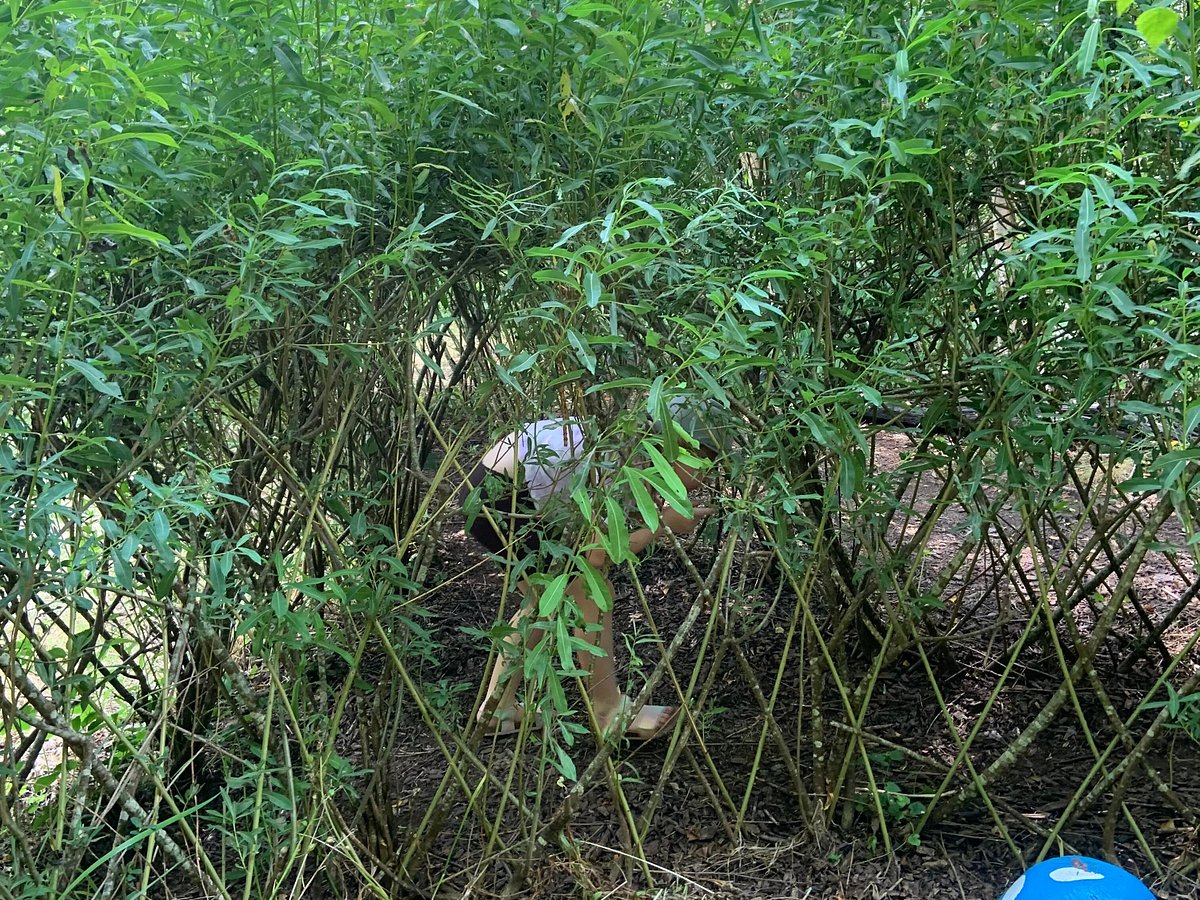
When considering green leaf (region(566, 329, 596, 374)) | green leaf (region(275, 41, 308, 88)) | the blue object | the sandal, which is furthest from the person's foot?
green leaf (region(275, 41, 308, 88))

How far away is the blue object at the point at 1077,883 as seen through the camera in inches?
65.4

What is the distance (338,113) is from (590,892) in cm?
176

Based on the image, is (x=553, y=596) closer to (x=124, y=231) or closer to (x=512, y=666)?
(x=512, y=666)

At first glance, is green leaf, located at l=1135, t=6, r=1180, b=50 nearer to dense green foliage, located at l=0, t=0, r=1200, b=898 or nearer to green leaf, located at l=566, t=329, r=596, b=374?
dense green foliage, located at l=0, t=0, r=1200, b=898

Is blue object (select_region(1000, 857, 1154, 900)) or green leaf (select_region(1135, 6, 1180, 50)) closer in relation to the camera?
green leaf (select_region(1135, 6, 1180, 50))

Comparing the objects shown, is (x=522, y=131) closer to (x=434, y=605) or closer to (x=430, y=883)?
(x=430, y=883)

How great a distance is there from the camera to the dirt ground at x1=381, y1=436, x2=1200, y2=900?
7.11ft

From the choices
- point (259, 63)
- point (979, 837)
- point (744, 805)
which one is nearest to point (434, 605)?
point (744, 805)

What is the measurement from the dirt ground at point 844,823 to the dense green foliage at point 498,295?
120 millimetres

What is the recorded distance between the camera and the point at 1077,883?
1674 millimetres

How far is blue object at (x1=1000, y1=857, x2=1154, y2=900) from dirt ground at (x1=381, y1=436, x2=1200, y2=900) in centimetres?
46

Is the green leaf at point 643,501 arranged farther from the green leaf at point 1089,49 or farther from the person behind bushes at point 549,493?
the green leaf at point 1089,49

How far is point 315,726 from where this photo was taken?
2070 mm

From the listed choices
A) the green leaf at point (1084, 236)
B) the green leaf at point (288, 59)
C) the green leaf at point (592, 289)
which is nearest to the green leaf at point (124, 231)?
the green leaf at point (288, 59)
